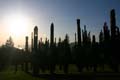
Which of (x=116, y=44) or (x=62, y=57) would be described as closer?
(x=116, y=44)

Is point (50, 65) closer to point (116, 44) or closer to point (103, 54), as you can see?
point (103, 54)

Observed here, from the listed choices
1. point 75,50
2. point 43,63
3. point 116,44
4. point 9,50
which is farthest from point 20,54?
point 116,44

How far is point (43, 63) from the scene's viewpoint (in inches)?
1751

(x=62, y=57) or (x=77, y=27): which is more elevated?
(x=77, y=27)

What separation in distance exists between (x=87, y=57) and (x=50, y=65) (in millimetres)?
7753

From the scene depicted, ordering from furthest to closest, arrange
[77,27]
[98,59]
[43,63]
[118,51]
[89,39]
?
[89,39], [77,27], [43,63], [98,59], [118,51]

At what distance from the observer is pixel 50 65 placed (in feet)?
149

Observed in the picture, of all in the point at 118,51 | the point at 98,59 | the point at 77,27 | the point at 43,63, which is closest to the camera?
the point at 118,51

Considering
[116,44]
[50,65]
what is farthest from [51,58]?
[116,44]

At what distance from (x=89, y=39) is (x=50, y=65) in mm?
20241

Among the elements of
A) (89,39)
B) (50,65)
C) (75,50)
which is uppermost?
(89,39)

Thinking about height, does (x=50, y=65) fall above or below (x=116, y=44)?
below

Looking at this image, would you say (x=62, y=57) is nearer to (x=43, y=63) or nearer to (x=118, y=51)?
(x=43, y=63)

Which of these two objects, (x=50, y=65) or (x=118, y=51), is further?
(x=50, y=65)
